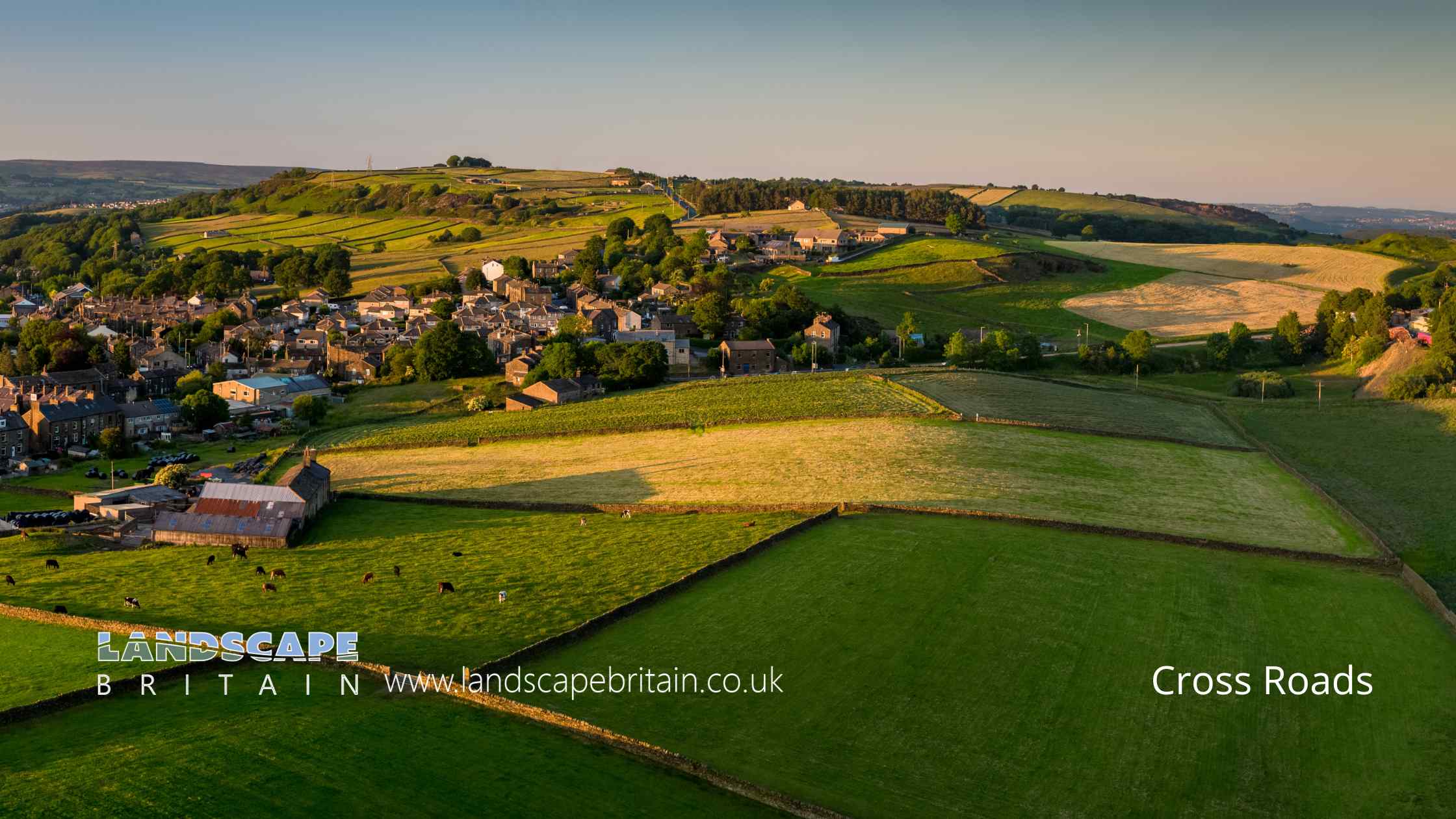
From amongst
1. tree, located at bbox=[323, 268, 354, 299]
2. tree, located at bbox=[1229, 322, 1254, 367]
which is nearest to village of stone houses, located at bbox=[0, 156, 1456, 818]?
tree, located at bbox=[1229, 322, 1254, 367]

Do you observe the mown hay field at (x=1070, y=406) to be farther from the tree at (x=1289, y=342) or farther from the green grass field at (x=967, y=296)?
the tree at (x=1289, y=342)

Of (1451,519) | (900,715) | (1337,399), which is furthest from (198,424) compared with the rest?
(1337,399)

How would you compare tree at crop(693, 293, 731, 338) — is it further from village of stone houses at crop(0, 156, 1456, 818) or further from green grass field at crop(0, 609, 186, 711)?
green grass field at crop(0, 609, 186, 711)

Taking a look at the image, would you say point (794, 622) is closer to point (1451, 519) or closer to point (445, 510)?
point (445, 510)

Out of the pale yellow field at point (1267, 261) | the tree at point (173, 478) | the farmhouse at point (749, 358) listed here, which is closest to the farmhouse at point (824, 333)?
the farmhouse at point (749, 358)

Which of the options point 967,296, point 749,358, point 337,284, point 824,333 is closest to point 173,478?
point 749,358

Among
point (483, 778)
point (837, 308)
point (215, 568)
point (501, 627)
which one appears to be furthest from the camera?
point (837, 308)
